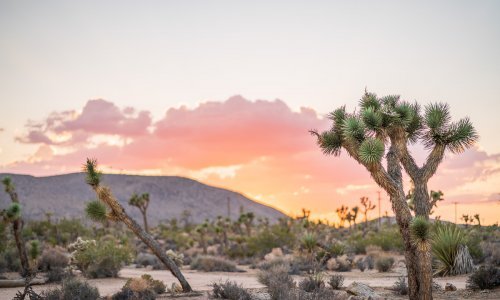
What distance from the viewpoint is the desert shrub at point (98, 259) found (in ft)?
79.6

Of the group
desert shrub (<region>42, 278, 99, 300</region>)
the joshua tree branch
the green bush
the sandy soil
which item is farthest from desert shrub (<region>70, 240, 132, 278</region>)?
the joshua tree branch

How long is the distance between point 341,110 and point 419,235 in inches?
177

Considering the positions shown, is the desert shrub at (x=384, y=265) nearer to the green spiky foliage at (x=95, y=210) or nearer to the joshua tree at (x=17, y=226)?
the green spiky foliage at (x=95, y=210)

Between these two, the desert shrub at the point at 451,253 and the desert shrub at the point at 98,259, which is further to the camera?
the desert shrub at the point at 98,259

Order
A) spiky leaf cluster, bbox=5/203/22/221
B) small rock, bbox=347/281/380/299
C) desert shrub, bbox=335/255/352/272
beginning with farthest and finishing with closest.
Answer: desert shrub, bbox=335/255/352/272 → spiky leaf cluster, bbox=5/203/22/221 → small rock, bbox=347/281/380/299

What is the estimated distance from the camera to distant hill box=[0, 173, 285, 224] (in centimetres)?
11719

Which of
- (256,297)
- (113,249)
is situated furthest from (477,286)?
(113,249)

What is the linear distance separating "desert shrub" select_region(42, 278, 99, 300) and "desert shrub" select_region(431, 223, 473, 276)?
12.6m

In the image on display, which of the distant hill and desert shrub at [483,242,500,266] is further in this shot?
the distant hill

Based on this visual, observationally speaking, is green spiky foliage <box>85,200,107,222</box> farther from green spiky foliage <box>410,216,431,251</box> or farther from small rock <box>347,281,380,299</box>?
green spiky foliage <box>410,216,431,251</box>

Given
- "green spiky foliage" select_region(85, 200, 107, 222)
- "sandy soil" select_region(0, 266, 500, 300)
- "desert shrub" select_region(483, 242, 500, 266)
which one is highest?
"green spiky foliage" select_region(85, 200, 107, 222)

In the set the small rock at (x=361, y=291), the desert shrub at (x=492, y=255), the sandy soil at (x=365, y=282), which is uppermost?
the desert shrub at (x=492, y=255)

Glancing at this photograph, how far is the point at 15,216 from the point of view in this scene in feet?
79.5

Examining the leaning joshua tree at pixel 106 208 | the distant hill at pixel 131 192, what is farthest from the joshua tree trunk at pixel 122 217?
the distant hill at pixel 131 192
